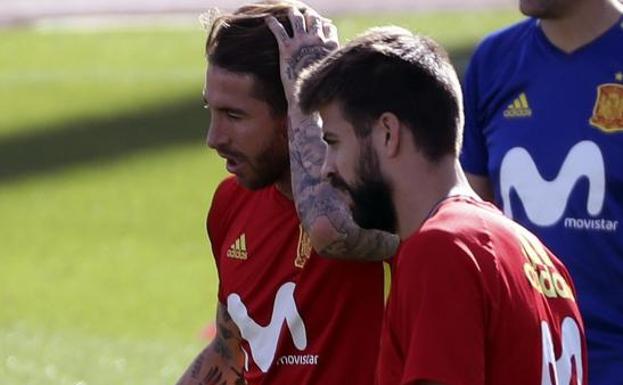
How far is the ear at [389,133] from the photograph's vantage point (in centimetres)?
385

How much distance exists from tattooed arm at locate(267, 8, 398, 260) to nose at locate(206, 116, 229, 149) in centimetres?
19

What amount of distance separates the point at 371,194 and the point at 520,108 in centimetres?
184

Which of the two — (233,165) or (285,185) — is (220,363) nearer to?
(285,185)

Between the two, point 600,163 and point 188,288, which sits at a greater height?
point 600,163

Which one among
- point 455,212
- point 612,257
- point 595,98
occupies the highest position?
point 455,212

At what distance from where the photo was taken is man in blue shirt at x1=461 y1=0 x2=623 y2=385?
212 inches

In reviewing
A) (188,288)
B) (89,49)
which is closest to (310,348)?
(188,288)

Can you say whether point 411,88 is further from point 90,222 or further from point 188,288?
point 90,222

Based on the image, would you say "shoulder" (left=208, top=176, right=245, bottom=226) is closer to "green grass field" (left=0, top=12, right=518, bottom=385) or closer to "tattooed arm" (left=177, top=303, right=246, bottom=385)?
→ "tattooed arm" (left=177, top=303, right=246, bottom=385)

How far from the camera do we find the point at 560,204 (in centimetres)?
549

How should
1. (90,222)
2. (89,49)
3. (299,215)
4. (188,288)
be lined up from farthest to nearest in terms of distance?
(89,49), (90,222), (188,288), (299,215)

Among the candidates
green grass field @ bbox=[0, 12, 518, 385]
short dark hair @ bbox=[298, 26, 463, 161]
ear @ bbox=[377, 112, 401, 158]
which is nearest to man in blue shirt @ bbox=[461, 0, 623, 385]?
short dark hair @ bbox=[298, 26, 463, 161]

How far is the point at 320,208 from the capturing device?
15.4 ft

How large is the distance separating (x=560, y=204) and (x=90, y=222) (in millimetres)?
11388
